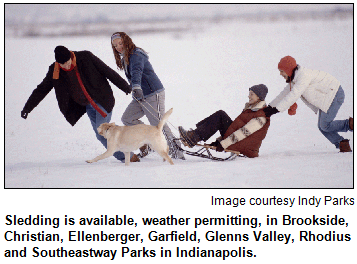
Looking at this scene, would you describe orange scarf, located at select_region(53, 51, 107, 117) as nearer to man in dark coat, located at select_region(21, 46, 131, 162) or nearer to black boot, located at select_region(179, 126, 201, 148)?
man in dark coat, located at select_region(21, 46, 131, 162)

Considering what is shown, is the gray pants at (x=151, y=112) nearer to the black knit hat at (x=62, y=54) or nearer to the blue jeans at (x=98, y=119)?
the blue jeans at (x=98, y=119)

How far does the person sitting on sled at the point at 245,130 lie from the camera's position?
4.32 meters

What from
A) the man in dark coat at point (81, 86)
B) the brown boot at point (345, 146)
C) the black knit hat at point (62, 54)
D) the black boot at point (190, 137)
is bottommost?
the brown boot at point (345, 146)

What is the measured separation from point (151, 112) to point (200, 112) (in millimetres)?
4705

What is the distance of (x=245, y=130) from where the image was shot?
4.31 meters

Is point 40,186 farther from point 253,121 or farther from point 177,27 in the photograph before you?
point 177,27

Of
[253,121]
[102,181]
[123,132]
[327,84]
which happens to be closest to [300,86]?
[327,84]

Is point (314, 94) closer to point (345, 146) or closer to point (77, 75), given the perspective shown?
point (345, 146)

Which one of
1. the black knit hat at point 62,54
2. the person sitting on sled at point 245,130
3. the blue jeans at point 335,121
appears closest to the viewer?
the black knit hat at point 62,54

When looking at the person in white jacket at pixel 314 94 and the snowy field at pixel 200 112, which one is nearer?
the snowy field at pixel 200 112

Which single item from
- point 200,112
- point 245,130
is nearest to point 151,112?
point 245,130

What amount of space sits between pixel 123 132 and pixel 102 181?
815 millimetres

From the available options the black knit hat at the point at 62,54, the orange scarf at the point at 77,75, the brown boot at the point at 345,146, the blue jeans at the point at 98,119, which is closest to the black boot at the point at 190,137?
the blue jeans at the point at 98,119

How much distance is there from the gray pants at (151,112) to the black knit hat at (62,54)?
1.05 meters
